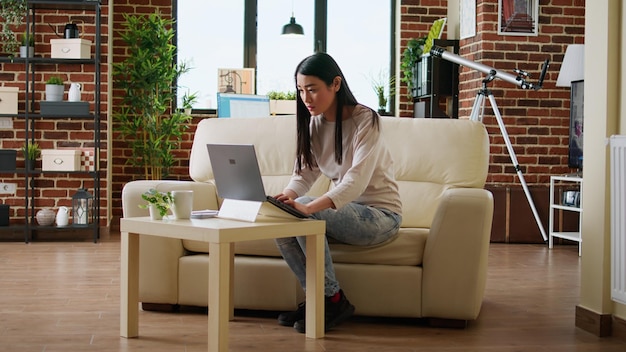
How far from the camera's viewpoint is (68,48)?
6.70 metres

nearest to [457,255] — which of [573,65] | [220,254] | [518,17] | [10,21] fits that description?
[220,254]

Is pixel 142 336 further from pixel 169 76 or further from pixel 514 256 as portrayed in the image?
pixel 169 76

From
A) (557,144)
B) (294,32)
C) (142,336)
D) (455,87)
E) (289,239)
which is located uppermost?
(294,32)

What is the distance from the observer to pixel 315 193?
13.4 feet

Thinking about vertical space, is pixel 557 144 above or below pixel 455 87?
below

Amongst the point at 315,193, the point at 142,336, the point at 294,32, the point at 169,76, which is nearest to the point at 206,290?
the point at 142,336

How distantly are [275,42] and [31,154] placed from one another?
2.76 m

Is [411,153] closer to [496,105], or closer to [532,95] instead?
[496,105]

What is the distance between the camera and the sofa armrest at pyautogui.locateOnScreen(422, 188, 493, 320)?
3.48m

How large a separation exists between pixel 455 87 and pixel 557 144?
3.40ft

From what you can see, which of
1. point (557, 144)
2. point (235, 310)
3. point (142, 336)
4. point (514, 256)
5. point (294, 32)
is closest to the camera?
point (142, 336)

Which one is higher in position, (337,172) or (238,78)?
(238,78)

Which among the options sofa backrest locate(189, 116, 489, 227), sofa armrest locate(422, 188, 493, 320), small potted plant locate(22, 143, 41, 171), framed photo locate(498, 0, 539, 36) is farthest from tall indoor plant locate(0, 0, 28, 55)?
sofa armrest locate(422, 188, 493, 320)

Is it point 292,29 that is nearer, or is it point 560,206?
point 560,206
